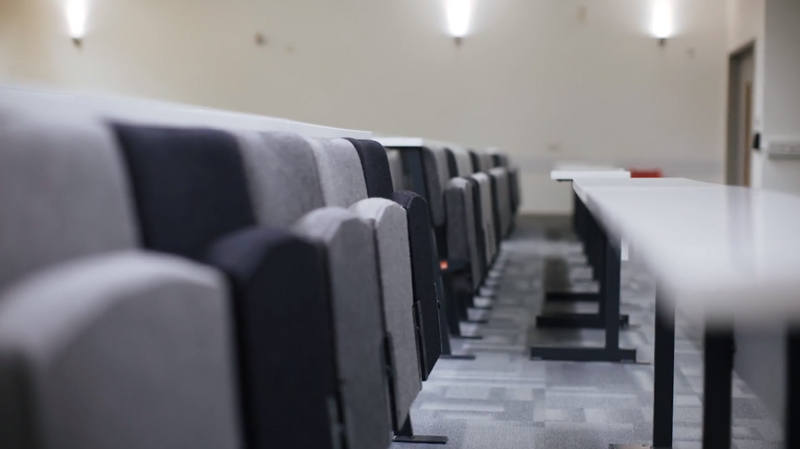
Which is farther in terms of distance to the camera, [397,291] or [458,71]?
[458,71]

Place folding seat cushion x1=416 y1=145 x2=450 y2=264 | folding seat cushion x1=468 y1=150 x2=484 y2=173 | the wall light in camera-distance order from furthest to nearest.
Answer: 1. the wall light
2. folding seat cushion x1=468 y1=150 x2=484 y2=173
3. folding seat cushion x1=416 y1=145 x2=450 y2=264

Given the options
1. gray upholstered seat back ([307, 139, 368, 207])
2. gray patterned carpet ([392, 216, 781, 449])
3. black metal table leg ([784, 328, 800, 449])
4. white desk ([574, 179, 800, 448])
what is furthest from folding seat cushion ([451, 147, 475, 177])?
black metal table leg ([784, 328, 800, 449])

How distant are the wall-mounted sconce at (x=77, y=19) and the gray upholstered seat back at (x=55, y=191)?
27.1 ft

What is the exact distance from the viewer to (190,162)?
32.5 inches

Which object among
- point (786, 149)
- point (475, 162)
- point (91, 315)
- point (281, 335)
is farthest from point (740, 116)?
point (91, 315)

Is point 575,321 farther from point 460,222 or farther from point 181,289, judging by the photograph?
point 181,289

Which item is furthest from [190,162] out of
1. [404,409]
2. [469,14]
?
[469,14]

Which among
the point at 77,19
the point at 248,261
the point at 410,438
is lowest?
the point at 410,438

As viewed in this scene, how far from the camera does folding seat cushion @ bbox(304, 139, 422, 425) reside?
4.23 feet

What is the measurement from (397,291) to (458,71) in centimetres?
634

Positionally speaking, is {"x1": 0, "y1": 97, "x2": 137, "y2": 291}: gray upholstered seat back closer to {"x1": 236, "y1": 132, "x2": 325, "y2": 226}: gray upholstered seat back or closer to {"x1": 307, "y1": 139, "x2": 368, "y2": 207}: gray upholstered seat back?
{"x1": 236, "y1": 132, "x2": 325, "y2": 226}: gray upholstered seat back

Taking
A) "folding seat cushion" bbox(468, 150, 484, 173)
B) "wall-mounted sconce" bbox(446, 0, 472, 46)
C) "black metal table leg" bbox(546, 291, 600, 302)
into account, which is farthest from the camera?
"wall-mounted sconce" bbox(446, 0, 472, 46)

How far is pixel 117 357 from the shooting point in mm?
549

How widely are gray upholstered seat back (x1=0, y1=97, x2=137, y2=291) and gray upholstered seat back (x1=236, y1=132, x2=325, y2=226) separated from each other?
0.28m
